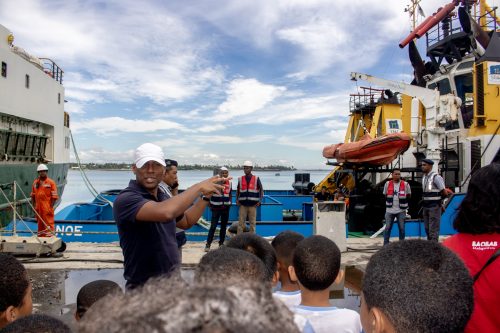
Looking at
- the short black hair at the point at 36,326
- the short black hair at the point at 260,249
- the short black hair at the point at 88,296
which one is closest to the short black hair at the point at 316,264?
the short black hair at the point at 260,249

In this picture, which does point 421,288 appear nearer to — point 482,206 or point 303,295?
point 482,206

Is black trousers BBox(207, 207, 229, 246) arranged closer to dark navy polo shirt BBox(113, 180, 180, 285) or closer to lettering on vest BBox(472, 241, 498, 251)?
dark navy polo shirt BBox(113, 180, 180, 285)

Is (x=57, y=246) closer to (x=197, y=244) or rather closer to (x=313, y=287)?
(x=197, y=244)

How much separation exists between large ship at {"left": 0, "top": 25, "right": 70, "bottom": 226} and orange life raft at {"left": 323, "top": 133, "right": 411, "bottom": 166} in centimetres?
1003

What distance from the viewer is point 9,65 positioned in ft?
44.8

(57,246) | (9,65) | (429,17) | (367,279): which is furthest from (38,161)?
(367,279)

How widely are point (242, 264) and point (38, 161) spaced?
56.5 ft

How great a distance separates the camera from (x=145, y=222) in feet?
7.58

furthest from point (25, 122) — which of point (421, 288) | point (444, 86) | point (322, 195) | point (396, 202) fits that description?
point (421, 288)

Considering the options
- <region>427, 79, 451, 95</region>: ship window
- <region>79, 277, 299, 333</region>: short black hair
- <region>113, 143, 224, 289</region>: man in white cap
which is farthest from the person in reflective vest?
<region>79, 277, 299, 333</region>: short black hair

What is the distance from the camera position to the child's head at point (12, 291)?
183cm

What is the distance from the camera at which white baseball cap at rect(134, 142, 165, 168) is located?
2.38 meters

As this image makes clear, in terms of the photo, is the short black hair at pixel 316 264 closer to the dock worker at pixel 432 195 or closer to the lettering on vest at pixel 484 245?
the lettering on vest at pixel 484 245

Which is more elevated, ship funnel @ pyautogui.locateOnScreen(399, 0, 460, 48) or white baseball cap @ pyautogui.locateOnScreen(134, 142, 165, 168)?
ship funnel @ pyautogui.locateOnScreen(399, 0, 460, 48)
